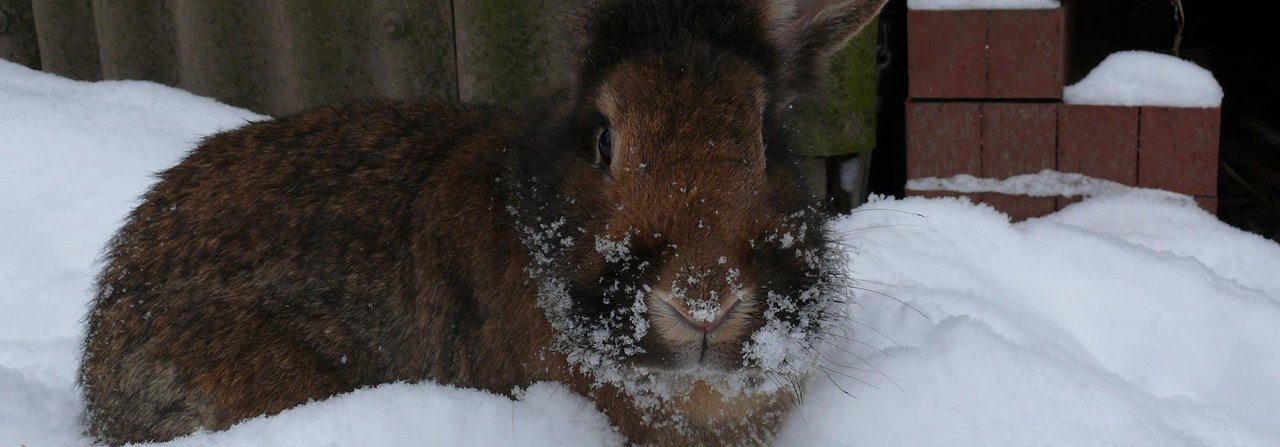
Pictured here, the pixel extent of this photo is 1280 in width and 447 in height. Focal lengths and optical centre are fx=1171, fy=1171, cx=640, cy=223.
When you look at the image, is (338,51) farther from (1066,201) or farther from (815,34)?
(1066,201)

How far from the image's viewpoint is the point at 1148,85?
3.51 m

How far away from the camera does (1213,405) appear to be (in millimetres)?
2568

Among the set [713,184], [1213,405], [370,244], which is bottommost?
[1213,405]

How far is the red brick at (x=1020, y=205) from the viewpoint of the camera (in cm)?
364

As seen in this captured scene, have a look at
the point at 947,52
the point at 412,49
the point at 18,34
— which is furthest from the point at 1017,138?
the point at 18,34

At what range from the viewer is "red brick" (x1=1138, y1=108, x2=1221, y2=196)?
348 cm

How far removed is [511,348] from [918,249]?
4.25ft

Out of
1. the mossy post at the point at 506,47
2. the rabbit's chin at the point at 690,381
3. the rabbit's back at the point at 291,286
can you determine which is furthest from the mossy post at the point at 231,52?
the rabbit's chin at the point at 690,381

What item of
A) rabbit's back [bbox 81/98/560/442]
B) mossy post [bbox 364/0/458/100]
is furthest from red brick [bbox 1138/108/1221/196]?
mossy post [bbox 364/0/458/100]

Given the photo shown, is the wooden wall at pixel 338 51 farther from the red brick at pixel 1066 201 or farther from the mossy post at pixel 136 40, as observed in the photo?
the red brick at pixel 1066 201

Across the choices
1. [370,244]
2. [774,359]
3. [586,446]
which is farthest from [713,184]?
[370,244]

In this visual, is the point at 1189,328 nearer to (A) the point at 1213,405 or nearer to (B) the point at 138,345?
(A) the point at 1213,405

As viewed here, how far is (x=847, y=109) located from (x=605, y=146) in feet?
6.46

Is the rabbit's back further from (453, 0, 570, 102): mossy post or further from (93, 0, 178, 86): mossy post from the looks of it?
(93, 0, 178, 86): mossy post
